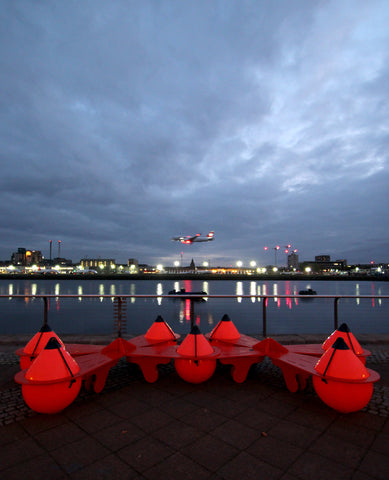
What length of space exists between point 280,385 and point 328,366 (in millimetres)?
1274

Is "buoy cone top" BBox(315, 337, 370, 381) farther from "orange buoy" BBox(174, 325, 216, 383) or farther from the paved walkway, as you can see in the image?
"orange buoy" BBox(174, 325, 216, 383)

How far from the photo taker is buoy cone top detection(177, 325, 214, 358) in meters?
4.45

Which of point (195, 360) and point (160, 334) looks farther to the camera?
point (160, 334)

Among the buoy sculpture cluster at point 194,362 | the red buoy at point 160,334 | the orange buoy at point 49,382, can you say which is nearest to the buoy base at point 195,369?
the buoy sculpture cluster at point 194,362

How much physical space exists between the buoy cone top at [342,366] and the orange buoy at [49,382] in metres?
3.26

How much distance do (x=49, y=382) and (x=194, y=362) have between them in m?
2.07

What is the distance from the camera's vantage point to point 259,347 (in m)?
4.96

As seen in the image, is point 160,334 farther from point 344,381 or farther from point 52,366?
point 344,381

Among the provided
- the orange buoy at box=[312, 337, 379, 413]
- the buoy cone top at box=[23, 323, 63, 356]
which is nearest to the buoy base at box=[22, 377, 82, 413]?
the buoy cone top at box=[23, 323, 63, 356]

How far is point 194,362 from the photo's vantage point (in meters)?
4.46

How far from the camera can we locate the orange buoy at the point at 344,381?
3.48m

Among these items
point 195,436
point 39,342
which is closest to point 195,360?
point 195,436

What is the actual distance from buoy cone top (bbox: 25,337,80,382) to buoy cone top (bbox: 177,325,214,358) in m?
1.64

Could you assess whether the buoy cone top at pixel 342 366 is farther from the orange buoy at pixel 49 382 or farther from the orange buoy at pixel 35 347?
the orange buoy at pixel 35 347
